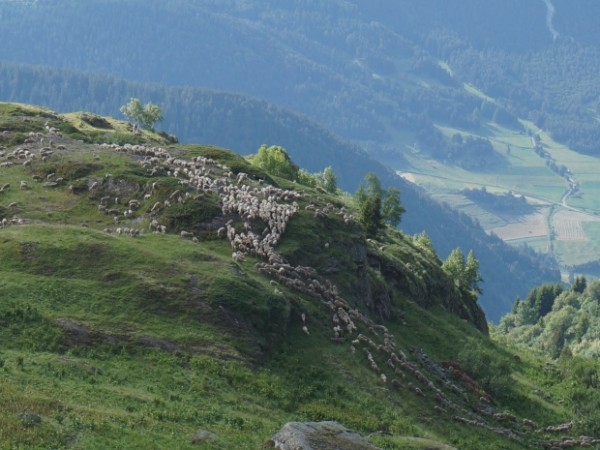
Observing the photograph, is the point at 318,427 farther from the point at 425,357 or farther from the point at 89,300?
the point at 425,357

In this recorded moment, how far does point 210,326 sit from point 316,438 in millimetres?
16744

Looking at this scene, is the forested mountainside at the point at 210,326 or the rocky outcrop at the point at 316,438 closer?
the rocky outcrop at the point at 316,438

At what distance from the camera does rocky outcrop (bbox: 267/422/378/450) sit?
45812 mm

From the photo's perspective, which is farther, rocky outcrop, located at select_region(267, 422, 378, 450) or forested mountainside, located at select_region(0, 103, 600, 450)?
forested mountainside, located at select_region(0, 103, 600, 450)

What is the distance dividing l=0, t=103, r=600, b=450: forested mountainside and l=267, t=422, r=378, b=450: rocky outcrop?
906 mm

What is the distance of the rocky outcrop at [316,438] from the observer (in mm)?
45812

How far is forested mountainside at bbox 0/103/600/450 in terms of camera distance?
49562 mm

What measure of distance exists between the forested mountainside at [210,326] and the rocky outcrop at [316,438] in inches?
35.7

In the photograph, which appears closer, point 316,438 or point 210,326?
point 316,438

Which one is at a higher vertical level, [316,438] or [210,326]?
[210,326]

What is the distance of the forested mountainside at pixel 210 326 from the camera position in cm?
4956

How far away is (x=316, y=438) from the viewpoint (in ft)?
154

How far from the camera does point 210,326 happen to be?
61562 millimetres

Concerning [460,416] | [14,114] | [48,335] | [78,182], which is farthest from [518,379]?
[14,114]
